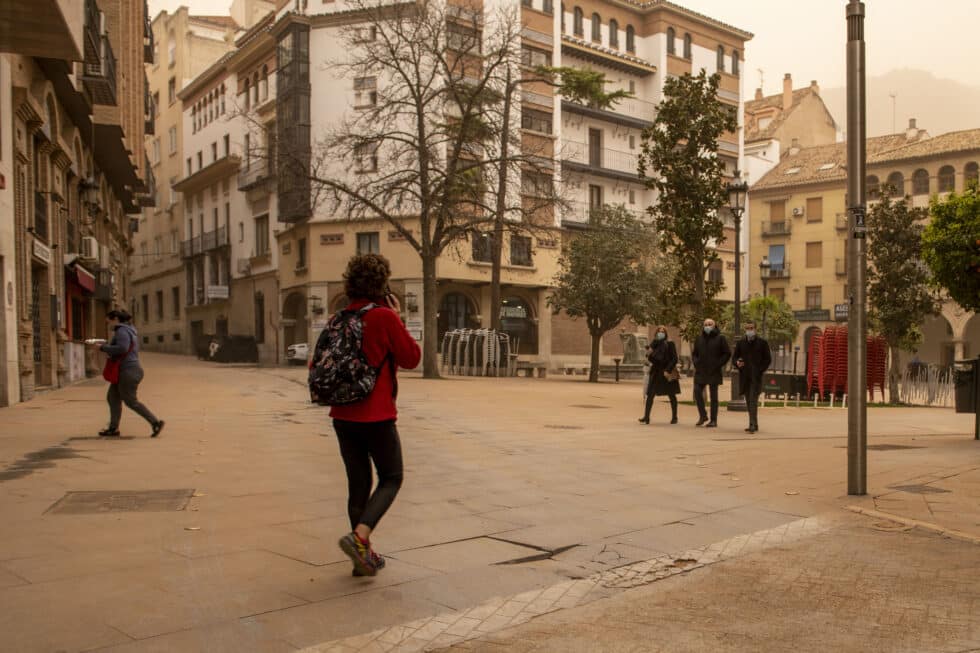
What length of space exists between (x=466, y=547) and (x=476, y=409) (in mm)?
12444

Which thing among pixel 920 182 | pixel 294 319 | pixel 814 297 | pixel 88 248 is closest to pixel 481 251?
pixel 294 319

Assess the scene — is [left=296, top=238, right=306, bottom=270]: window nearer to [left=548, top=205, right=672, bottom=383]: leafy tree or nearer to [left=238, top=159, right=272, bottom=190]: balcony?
[left=238, top=159, right=272, bottom=190]: balcony

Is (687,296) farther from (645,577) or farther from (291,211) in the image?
(291,211)

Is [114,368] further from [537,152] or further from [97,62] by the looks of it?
[537,152]

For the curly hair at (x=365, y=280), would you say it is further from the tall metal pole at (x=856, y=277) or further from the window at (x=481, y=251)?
the window at (x=481, y=251)

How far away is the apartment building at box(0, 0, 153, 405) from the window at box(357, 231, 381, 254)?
10441mm

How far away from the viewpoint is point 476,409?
1834cm

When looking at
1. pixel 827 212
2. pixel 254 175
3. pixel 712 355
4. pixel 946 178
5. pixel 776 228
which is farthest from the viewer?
pixel 776 228

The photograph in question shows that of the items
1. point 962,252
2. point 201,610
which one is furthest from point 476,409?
point 201,610

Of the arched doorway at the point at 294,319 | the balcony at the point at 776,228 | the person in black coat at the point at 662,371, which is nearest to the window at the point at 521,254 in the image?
the arched doorway at the point at 294,319

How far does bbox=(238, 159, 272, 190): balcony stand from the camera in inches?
1853

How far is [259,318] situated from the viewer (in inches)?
1941

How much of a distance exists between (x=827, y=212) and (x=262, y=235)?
3492cm

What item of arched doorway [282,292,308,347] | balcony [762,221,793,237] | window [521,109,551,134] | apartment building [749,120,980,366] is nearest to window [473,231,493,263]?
window [521,109,551,134]
